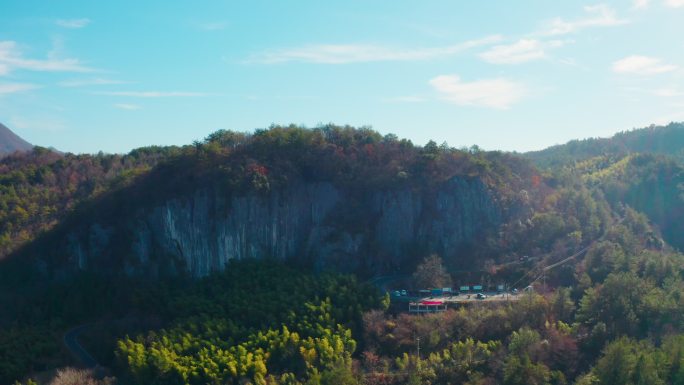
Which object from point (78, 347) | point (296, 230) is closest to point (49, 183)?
point (78, 347)

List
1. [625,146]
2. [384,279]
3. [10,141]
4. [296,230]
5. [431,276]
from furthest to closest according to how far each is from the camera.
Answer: [10,141] < [625,146] < [296,230] < [384,279] < [431,276]

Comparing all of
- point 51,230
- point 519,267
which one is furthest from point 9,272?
point 519,267

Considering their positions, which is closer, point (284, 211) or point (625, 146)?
point (284, 211)

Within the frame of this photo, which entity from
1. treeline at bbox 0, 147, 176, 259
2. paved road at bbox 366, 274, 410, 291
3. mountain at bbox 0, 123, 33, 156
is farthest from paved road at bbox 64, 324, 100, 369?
mountain at bbox 0, 123, 33, 156

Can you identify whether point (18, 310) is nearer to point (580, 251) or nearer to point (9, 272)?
point (9, 272)

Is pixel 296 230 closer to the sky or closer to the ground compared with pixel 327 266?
closer to the sky

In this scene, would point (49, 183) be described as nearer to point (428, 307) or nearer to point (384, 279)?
point (384, 279)
